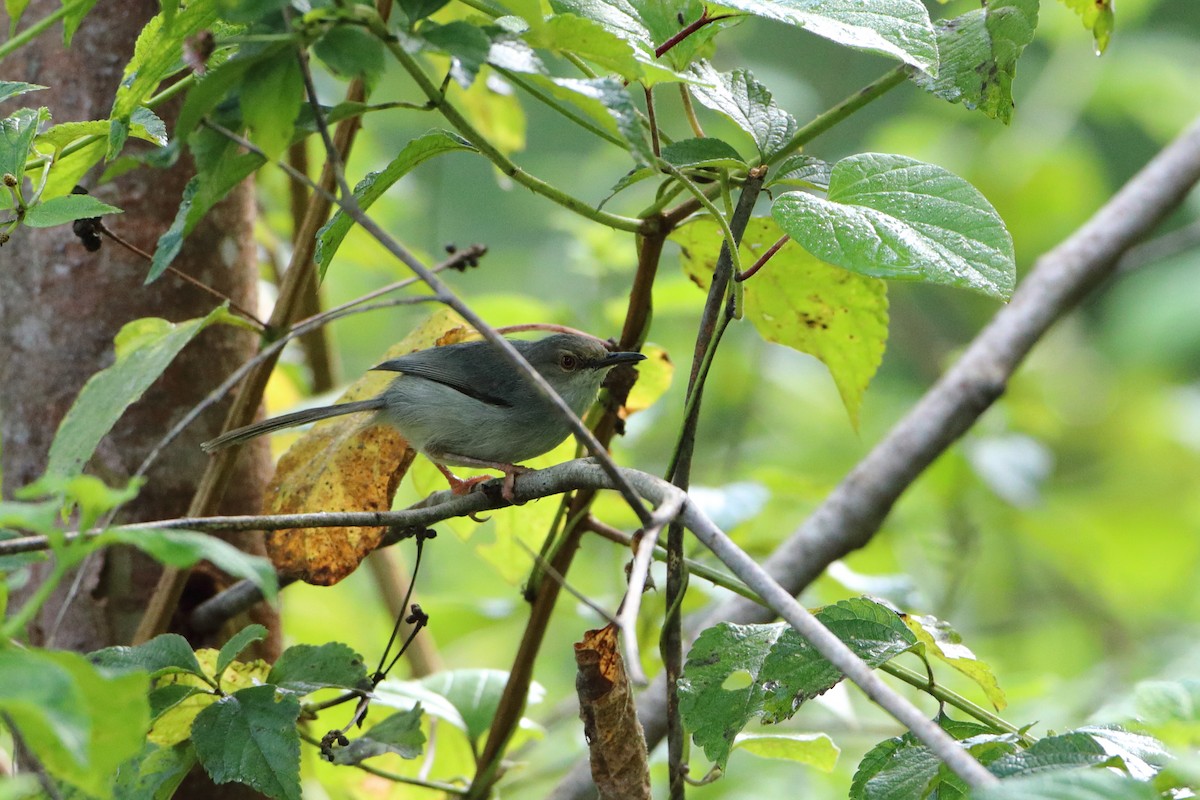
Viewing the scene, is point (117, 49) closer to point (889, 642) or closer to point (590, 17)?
point (590, 17)

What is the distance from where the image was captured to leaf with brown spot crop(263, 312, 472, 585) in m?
2.03

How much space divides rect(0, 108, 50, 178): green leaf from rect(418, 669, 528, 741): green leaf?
1.39m

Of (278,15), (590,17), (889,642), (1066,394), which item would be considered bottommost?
(889,642)

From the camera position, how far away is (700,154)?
5.14 feet

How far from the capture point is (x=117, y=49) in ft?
7.75

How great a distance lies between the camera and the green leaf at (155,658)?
1.61 m

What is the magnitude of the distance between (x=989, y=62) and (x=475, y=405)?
63.3 inches

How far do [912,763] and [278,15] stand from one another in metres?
1.24

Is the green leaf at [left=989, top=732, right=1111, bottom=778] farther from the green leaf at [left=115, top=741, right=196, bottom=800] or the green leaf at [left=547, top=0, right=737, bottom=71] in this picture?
the green leaf at [left=115, top=741, right=196, bottom=800]

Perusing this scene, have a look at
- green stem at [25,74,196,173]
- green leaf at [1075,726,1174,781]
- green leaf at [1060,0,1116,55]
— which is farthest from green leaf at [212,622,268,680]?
green leaf at [1060,0,1116,55]

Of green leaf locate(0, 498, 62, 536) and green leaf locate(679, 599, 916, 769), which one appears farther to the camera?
green leaf locate(679, 599, 916, 769)

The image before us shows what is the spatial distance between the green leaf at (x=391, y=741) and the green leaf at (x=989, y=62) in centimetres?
141

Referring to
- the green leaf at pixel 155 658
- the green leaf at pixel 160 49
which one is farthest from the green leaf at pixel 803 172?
the green leaf at pixel 155 658

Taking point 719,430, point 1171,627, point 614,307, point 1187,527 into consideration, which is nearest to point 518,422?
point 614,307
